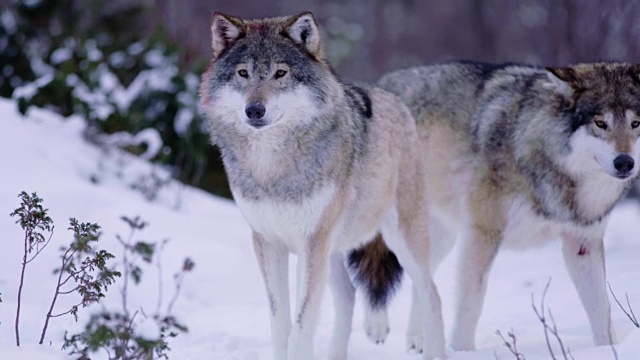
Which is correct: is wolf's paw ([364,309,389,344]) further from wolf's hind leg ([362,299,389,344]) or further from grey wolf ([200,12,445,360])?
grey wolf ([200,12,445,360])

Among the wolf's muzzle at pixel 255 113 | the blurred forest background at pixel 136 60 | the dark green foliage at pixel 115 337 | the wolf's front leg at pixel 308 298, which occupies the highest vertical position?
the blurred forest background at pixel 136 60

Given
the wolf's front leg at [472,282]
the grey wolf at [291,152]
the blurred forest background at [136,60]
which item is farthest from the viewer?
the blurred forest background at [136,60]

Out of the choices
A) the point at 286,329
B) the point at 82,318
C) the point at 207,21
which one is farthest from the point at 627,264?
the point at 207,21

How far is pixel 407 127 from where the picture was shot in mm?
5406

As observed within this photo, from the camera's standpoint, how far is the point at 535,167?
545 cm

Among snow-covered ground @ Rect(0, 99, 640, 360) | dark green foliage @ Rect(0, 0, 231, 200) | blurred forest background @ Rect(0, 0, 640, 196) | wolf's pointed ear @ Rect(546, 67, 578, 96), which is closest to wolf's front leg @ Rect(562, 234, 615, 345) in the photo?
snow-covered ground @ Rect(0, 99, 640, 360)

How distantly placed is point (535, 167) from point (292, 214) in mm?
1595

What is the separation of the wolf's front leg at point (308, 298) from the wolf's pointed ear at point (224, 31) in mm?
1001

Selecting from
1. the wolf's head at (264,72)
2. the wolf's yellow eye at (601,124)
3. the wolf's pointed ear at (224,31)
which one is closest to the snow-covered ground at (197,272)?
the wolf's yellow eye at (601,124)

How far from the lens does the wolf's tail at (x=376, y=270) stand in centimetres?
549

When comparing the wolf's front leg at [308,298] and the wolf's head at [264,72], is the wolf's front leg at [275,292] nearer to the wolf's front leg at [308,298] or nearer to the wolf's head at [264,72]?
the wolf's front leg at [308,298]

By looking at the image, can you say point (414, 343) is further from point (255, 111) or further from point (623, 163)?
point (255, 111)

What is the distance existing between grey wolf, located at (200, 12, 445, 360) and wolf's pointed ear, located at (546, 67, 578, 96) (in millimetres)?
1085

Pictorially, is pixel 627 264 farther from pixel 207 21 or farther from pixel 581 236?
pixel 207 21
